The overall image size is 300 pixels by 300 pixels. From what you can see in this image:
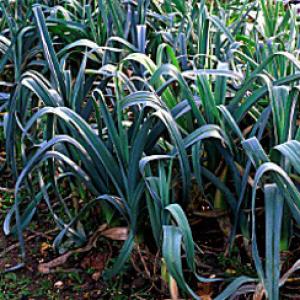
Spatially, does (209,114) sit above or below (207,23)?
below

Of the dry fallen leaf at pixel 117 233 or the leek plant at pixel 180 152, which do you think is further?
the dry fallen leaf at pixel 117 233

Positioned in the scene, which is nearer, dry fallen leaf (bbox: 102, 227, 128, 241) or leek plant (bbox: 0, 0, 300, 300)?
leek plant (bbox: 0, 0, 300, 300)

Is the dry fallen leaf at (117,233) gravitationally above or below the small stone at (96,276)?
above

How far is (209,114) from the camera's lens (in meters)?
1.95

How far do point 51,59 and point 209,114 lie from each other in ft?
1.95

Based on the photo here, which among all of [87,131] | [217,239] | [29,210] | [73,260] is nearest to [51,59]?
[87,131]

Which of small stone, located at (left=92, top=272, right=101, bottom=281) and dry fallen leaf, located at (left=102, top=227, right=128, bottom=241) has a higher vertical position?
dry fallen leaf, located at (left=102, top=227, right=128, bottom=241)

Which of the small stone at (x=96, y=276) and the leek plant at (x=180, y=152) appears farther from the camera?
the small stone at (x=96, y=276)

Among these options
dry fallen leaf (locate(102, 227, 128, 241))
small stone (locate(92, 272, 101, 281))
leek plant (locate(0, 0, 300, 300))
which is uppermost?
leek plant (locate(0, 0, 300, 300))

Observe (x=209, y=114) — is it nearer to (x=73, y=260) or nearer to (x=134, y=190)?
(x=134, y=190)

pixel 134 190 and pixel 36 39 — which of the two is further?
pixel 36 39

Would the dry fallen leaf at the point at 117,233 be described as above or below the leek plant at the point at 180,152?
below

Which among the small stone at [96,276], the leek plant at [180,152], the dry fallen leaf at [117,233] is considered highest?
the leek plant at [180,152]

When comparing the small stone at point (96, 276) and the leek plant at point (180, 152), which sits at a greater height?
the leek plant at point (180, 152)
